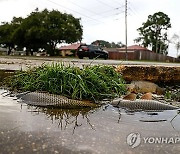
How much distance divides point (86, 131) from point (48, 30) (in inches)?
1702

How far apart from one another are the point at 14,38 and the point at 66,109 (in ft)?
163

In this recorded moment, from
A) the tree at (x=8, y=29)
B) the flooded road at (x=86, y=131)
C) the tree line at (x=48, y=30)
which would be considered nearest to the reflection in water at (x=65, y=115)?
the flooded road at (x=86, y=131)

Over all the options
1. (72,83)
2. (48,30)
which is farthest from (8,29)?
(72,83)

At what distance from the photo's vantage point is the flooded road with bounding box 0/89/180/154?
7.01 ft

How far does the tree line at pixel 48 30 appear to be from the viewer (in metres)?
44.6

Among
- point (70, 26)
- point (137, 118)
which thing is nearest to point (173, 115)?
point (137, 118)

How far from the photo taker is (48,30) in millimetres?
44781

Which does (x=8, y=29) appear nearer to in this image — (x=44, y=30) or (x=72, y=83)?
(x=44, y=30)

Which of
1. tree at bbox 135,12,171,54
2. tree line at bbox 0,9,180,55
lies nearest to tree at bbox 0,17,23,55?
tree line at bbox 0,9,180,55

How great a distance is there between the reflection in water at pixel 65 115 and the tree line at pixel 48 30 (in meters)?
41.4

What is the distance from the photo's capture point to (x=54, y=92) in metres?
4.14

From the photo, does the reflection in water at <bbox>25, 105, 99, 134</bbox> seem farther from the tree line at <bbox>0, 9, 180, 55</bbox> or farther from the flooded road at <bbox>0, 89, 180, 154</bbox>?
the tree line at <bbox>0, 9, 180, 55</bbox>

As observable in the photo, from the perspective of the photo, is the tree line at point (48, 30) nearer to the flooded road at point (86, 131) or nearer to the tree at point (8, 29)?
the tree at point (8, 29)

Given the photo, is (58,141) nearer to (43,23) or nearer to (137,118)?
(137,118)
